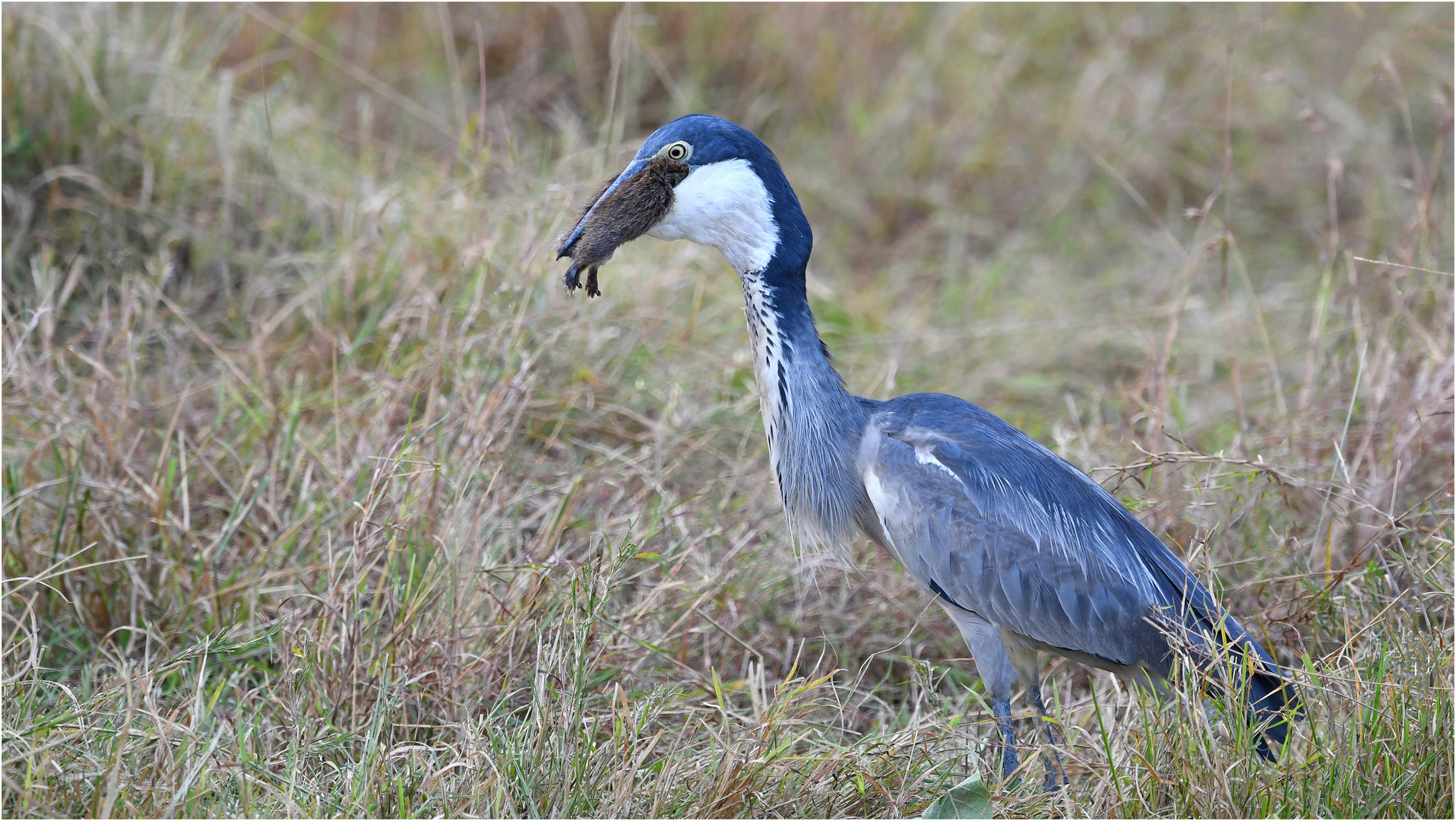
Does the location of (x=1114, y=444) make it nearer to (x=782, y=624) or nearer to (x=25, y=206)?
(x=782, y=624)

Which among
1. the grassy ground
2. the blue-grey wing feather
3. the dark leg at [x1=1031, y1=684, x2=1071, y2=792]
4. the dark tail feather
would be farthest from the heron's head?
the dark tail feather

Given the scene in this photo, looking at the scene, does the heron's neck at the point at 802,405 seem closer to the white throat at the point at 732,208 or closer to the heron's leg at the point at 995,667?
the white throat at the point at 732,208

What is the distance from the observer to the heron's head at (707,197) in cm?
295

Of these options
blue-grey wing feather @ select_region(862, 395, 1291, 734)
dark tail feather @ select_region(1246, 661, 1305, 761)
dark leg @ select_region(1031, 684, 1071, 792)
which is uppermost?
blue-grey wing feather @ select_region(862, 395, 1291, 734)

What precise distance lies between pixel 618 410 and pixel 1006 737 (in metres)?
1.66

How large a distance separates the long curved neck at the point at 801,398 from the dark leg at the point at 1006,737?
1.80 ft

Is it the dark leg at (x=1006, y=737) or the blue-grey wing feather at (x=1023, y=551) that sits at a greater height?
the blue-grey wing feather at (x=1023, y=551)

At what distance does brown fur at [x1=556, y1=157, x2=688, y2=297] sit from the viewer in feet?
9.69

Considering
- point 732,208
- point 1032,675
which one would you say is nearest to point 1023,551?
point 1032,675

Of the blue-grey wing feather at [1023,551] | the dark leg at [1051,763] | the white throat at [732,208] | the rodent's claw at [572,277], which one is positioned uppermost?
the white throat at [732,208]

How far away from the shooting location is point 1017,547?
288 cm

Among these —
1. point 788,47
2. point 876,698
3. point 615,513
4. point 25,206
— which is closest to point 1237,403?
point 876,698

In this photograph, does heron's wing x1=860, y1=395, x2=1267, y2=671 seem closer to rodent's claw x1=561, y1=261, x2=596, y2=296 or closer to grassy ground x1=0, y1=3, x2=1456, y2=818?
grassy ground x1=0, y1=3, x2=1456, y2=818

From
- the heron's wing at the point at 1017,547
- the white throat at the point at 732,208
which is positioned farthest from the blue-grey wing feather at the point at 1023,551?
the white throat at the point at 732,208
